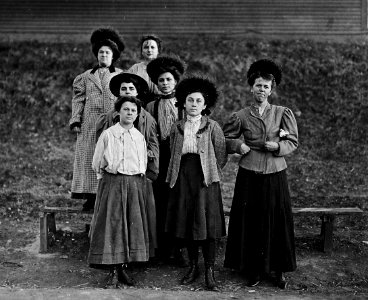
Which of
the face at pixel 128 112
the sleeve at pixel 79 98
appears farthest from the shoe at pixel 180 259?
the sleeve at pixel 79 98

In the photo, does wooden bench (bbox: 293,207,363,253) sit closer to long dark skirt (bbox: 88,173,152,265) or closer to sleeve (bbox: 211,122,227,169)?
sleeve (bbox: 211,122,227,169)

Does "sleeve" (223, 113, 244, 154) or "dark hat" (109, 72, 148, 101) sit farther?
"dark hat" (109, 72, 148, 101)

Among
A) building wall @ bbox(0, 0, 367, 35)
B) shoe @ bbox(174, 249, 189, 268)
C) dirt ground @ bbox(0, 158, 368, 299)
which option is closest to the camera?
dirt ground @ bbox(0, 158, 368, 299)

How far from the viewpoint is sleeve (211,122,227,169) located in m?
5.21

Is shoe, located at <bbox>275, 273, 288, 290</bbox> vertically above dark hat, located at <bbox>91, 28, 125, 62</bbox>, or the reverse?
dark hat, located at <bbox>91, 28, 125, 62</bbox>

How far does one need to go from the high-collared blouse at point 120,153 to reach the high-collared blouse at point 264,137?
85 centimetres

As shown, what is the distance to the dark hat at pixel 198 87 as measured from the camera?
5.14 m

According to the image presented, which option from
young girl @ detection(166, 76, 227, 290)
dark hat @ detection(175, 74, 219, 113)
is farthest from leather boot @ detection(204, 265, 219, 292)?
dark hat @ detection(175, 74, 219, 113)

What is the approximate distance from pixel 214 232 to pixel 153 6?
31.0 ft

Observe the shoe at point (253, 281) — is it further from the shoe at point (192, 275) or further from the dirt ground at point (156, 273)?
the shoe at point (192, 275)

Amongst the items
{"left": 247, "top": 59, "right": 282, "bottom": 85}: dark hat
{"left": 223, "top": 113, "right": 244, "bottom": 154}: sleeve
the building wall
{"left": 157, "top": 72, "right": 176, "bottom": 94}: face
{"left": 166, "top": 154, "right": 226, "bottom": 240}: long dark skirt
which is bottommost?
{"left": 166, "top": 154, "right": 226, "bottom": 240}: long dark skirt

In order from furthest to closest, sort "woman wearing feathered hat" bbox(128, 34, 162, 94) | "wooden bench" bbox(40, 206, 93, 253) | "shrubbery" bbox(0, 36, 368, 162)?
"shrubbery" bbox(0, 36, 368, 162), "wooden bench" bbox(40, 206, 93, 253), "woman wearing feathered hat" bbox(128, 34, 162, 94)

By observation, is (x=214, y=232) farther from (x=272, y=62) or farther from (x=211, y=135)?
(x=272, y=62)

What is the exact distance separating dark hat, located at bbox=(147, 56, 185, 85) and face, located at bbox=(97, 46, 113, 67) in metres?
0.77
